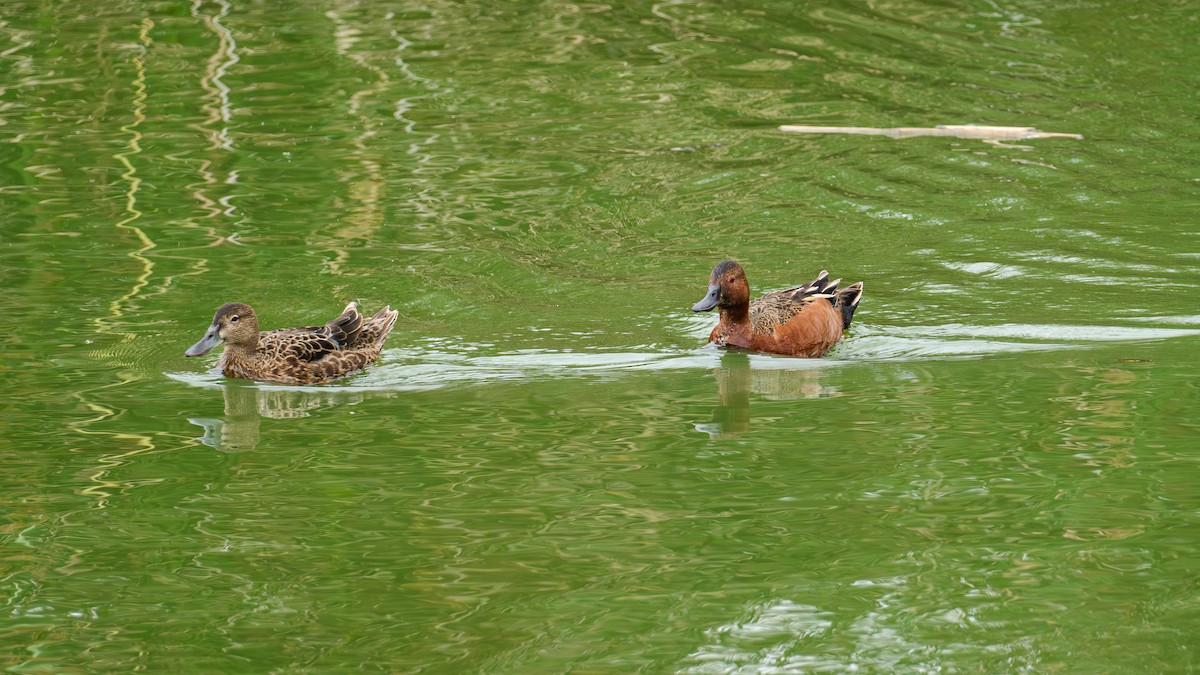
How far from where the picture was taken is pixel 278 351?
35.1ft

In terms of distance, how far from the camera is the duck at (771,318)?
36.7 ft

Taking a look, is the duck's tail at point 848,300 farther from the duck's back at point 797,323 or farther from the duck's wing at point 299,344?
the duck's wing at point 299,344

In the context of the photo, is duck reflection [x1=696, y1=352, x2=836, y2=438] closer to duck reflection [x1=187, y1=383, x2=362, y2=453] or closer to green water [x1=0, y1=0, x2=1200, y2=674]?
green water [x1=0, y1=0, x2=1200, y2=674]

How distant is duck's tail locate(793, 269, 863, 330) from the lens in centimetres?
1164

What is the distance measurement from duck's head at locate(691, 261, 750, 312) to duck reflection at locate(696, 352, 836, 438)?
0.43 meters

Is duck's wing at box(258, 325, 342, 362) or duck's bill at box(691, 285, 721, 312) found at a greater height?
duck's bill at box(691, 285, 721, 312)

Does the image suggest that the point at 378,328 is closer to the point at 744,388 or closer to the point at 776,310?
the point at 744,388

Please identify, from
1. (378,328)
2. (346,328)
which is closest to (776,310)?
(378,328)

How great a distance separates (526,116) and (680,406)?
9.75m

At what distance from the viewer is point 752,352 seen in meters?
11.5

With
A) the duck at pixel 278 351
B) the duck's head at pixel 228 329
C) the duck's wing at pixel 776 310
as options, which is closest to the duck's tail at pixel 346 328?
the duck at pixel 278 351

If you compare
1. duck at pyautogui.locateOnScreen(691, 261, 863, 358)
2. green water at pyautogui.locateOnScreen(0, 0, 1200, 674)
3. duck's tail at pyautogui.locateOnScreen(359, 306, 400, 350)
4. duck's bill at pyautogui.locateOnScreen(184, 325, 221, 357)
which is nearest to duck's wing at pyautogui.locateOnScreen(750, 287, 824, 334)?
duck at pyautogui.locateOnScreen(691, 261, 863, 358)

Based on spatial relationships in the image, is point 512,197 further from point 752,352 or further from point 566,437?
point 566,437

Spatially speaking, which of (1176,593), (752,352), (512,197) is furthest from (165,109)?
(1176,593)
